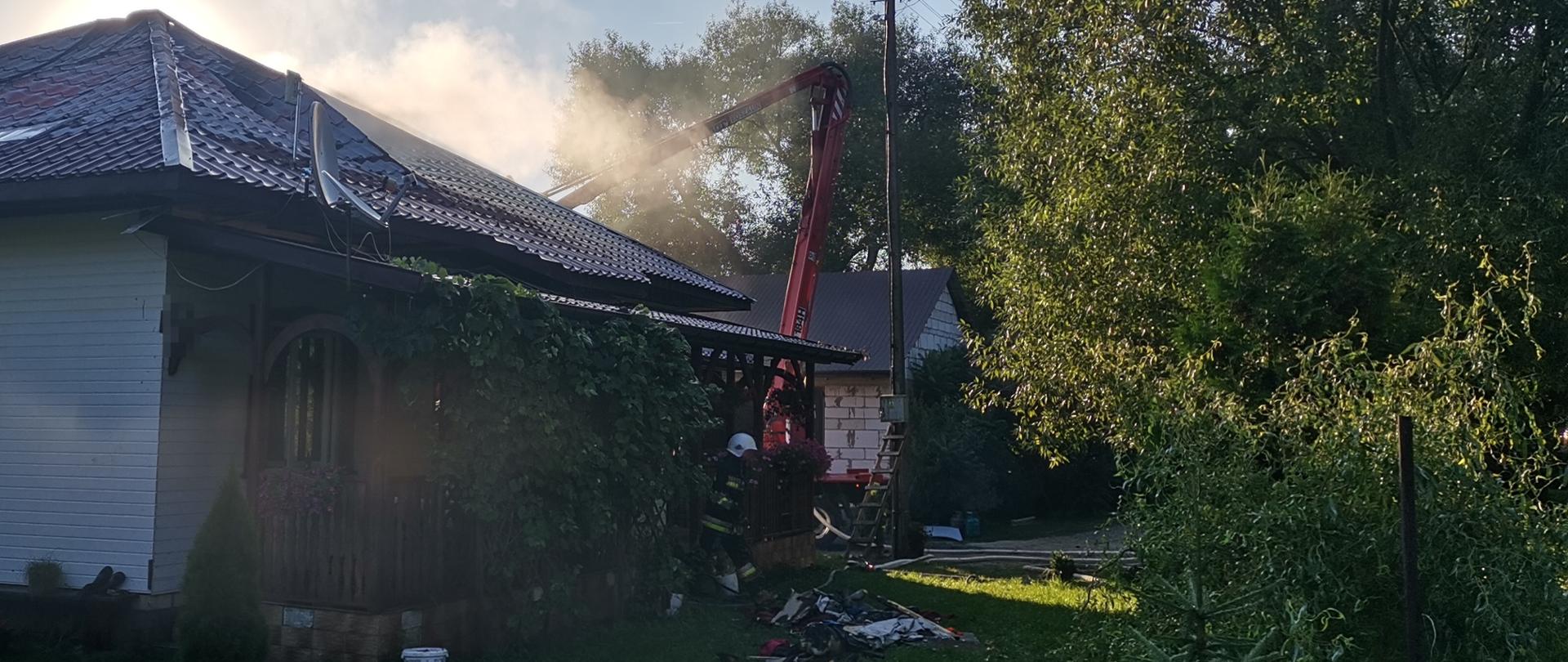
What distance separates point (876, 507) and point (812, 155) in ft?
20.3

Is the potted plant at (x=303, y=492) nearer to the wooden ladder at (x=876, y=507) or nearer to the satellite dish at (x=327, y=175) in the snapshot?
the satellite dish at (x=327, y=175)

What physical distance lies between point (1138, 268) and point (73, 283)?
9.35 m

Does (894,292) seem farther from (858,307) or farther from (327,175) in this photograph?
(858,307)

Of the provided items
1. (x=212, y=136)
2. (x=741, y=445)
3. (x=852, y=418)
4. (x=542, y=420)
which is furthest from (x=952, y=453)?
(x=212, y=136)

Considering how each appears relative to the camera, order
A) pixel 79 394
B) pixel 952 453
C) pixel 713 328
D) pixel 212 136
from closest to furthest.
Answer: pixel 79 394
pixel 212 136
pixel 713 328
pixel 952 453

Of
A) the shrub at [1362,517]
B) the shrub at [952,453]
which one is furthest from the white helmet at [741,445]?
the shrub at [952,453]

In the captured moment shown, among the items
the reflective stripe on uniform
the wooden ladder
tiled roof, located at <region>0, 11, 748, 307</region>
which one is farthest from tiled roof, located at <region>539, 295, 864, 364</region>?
the reflective stripe on uniform

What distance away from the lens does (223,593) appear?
727 cm

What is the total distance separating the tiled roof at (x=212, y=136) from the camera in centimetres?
881

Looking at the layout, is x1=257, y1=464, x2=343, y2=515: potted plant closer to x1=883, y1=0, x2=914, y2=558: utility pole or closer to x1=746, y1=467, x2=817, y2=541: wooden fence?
x1=746, y1=467, x2=817, y2=541: wooden fence

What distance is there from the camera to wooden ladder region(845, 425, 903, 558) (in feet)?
56.0

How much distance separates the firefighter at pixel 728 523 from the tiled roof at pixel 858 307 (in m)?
12.6

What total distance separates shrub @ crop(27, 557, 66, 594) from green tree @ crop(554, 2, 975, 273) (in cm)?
2933

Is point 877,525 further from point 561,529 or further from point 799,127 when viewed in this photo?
point 799,127
